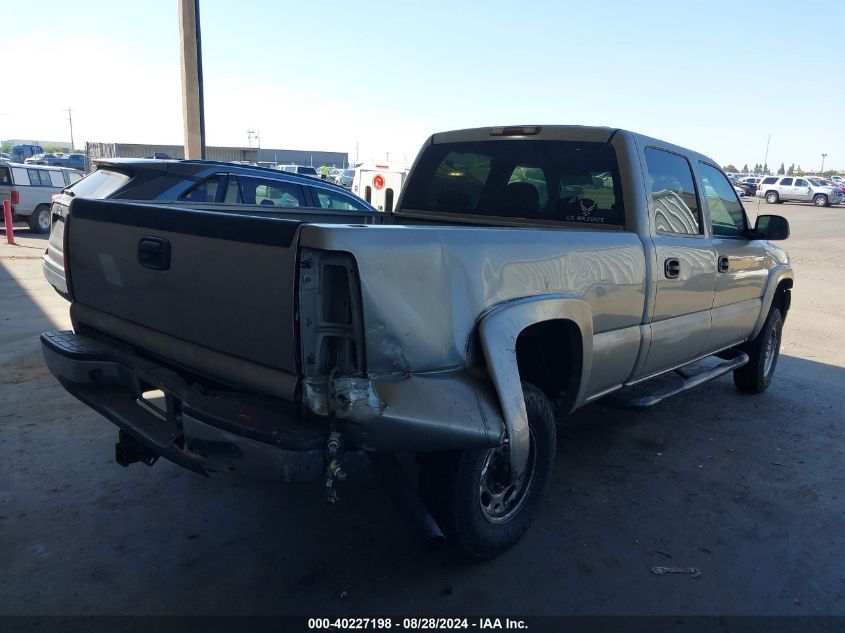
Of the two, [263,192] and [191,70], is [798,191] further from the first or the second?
[263,192]

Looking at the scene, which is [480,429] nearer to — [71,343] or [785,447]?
[71,343]

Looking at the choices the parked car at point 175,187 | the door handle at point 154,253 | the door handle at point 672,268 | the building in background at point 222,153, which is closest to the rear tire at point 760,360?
the door handle at point 672,268

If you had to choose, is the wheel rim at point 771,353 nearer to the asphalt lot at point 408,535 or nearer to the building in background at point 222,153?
the asphalt lot at point 408,535

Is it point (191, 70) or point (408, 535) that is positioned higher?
point (191, 70)

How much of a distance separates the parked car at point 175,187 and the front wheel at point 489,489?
3986mm

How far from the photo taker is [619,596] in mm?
2951

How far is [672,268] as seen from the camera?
410cm

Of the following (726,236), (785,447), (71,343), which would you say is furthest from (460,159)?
(785,447)

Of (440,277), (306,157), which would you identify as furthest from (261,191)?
(306,157)

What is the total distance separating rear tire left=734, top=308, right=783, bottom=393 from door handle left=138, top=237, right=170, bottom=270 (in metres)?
4.97

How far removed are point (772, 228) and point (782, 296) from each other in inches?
54.6

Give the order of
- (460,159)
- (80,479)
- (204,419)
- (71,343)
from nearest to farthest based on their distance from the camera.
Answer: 1. (204,419)
2. (71,343)
3. (80,479)
4. (460,159)

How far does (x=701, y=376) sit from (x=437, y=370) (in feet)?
9.92

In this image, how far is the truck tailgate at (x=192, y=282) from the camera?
97.2 inches
